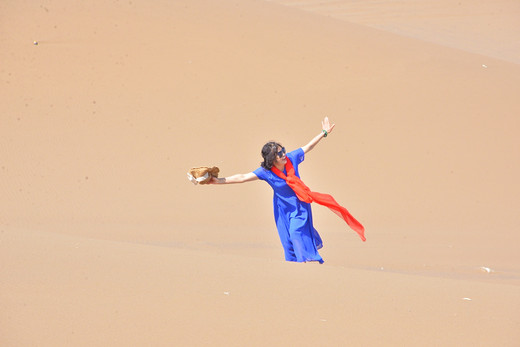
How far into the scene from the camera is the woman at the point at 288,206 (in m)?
6.64

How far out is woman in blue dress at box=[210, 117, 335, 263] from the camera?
262 inches

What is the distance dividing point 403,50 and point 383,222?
649 centimetres

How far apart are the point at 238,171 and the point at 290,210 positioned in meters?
6.06

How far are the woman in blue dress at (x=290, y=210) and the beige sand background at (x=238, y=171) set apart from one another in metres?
0.77

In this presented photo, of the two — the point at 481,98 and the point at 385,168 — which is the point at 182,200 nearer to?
the point at 385,168

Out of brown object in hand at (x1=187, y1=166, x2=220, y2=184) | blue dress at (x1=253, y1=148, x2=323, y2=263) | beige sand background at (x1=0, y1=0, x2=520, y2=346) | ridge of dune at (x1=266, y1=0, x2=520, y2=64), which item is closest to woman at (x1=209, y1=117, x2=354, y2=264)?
blue dress at (x1=253, y1=148, x2=323, y2=263)

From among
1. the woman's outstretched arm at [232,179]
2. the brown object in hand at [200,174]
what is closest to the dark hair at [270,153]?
the woman's outstretched arm at [232,179]

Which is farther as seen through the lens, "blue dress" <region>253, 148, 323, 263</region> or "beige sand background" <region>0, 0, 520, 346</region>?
"blue dress" <region>253, 148, 323, 263</region>

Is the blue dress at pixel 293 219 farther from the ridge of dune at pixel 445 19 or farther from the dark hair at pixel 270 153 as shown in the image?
the ridge of dune at pixel 445 19

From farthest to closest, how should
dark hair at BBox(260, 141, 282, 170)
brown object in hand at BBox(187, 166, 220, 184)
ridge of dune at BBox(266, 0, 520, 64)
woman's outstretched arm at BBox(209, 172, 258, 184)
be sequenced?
ridge of dune at BBox(266, 0, 520, 64), dark hair at BBox(260, 141, 282, 170), woman's outstretched arm at BBox(209, 172, 258, 184), brown object in hand at BBox(187, 166, 220, 184)

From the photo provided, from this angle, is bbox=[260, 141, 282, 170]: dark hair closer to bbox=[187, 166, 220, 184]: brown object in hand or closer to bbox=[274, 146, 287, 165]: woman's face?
bbox=[274, 146, 287, 165]: woman's face

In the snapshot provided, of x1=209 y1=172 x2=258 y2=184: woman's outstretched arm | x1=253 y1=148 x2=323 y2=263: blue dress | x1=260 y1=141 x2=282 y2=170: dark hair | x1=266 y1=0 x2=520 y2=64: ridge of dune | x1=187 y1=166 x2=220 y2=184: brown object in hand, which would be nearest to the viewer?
x1=187 y1=166 x2=220 y2=184: brown object in hand

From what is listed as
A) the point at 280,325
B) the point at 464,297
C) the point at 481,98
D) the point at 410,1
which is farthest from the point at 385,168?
the point at 410,1

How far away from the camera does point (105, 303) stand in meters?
4.78
